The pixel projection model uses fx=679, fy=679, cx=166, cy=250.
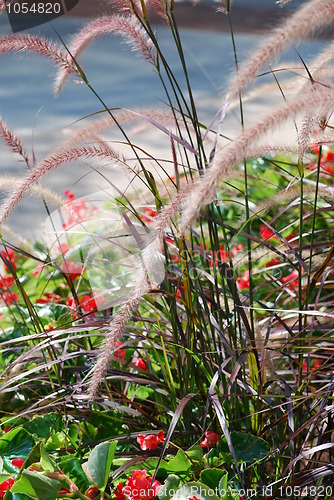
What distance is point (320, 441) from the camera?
122 centimetres

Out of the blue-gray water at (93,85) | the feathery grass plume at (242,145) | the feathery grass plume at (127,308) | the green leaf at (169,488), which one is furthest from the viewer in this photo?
the blue-gray water at (93,85)

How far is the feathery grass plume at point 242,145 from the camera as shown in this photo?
76 centimetres

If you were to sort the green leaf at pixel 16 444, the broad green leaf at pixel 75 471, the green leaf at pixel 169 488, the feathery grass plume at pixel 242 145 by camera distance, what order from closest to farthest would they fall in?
the feathery grass plume at pixel 242 145
the green leaf at pixel 169 488
the broad green leaf at pixel 75 471
the green leaf at pixel 16 444

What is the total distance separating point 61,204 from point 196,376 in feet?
1.60

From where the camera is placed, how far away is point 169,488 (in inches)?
42.0

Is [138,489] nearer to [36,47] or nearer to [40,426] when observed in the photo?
[40,426]

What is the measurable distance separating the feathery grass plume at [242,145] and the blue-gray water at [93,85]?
335cm

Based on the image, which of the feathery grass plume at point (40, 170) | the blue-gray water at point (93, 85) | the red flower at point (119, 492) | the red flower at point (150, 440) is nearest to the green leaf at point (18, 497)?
the red flower at point (119, 492)

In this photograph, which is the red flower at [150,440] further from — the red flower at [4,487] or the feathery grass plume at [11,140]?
the feathery grass plume at [11,140]

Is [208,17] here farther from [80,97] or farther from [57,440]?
[57,440]

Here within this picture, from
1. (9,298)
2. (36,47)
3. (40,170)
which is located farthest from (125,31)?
(9,298)

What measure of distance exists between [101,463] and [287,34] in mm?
693

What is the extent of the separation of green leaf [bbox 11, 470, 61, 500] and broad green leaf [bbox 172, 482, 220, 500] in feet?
0.61

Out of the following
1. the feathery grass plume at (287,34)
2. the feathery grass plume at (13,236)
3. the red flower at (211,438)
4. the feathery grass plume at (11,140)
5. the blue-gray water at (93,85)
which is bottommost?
the blue-gray water at (93,85)
